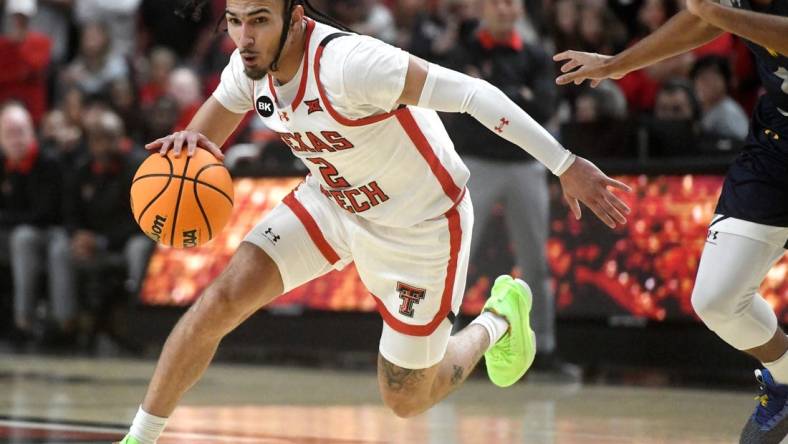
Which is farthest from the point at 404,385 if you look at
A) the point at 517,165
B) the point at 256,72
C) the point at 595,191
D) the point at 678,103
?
the point at 678,103

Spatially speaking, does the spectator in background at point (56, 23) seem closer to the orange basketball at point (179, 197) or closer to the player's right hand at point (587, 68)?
the orange basketball at point (179, 197)

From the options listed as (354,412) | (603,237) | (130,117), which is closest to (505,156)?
(603,237)

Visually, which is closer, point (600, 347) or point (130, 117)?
point (600, 347)

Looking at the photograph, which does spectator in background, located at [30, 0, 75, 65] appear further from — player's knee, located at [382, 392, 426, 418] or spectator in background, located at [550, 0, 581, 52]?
player's knee, located at [382, 392, 426, 418]

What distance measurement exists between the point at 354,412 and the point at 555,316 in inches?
94.7

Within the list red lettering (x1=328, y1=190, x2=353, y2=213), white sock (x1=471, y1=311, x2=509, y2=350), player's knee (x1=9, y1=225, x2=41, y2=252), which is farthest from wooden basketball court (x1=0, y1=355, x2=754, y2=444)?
player's knee (x1=9, y1=225, x2=41, y2=252)

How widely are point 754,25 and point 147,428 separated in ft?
8.88

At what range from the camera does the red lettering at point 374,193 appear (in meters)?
5.59

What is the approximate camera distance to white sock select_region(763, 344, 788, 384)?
551 centimetres

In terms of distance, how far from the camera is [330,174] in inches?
219

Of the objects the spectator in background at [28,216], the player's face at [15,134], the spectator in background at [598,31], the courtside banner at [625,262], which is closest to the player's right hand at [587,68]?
the courtside banner at [625,262]

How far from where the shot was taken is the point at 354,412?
7891mm

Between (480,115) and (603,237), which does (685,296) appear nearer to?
(603,237)

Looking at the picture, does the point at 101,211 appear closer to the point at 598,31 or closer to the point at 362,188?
the point at 598,31
